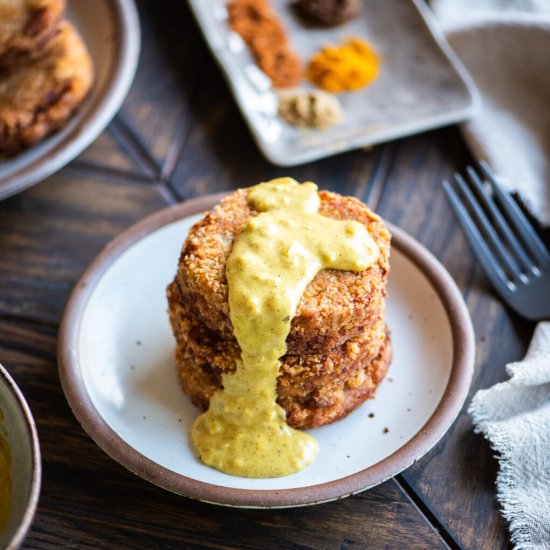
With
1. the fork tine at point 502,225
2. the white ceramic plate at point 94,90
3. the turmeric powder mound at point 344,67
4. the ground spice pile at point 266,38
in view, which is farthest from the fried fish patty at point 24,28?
the fork tine at point 502,225

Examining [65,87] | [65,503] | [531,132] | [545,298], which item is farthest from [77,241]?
[531,132]

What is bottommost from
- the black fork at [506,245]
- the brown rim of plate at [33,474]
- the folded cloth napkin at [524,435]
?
the folded cloth napkin at [524,435]

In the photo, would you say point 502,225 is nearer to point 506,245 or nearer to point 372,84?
point 506,245

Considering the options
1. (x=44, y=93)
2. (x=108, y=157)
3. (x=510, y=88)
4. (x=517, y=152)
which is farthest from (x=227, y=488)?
(x=510, y=88)

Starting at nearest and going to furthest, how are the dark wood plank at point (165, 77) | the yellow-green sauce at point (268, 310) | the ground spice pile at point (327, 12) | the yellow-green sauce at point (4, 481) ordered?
the yellow-green sauce at point (4, 481)
the yellow-green sauce at point (268, 310)
the dark wood plank at point (165, 77)
the ground spice pile at point (327, 12)

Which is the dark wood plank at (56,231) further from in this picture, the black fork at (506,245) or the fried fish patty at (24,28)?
the black fork at (506,245)

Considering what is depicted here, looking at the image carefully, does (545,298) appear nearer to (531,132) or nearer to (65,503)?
(531,132)
